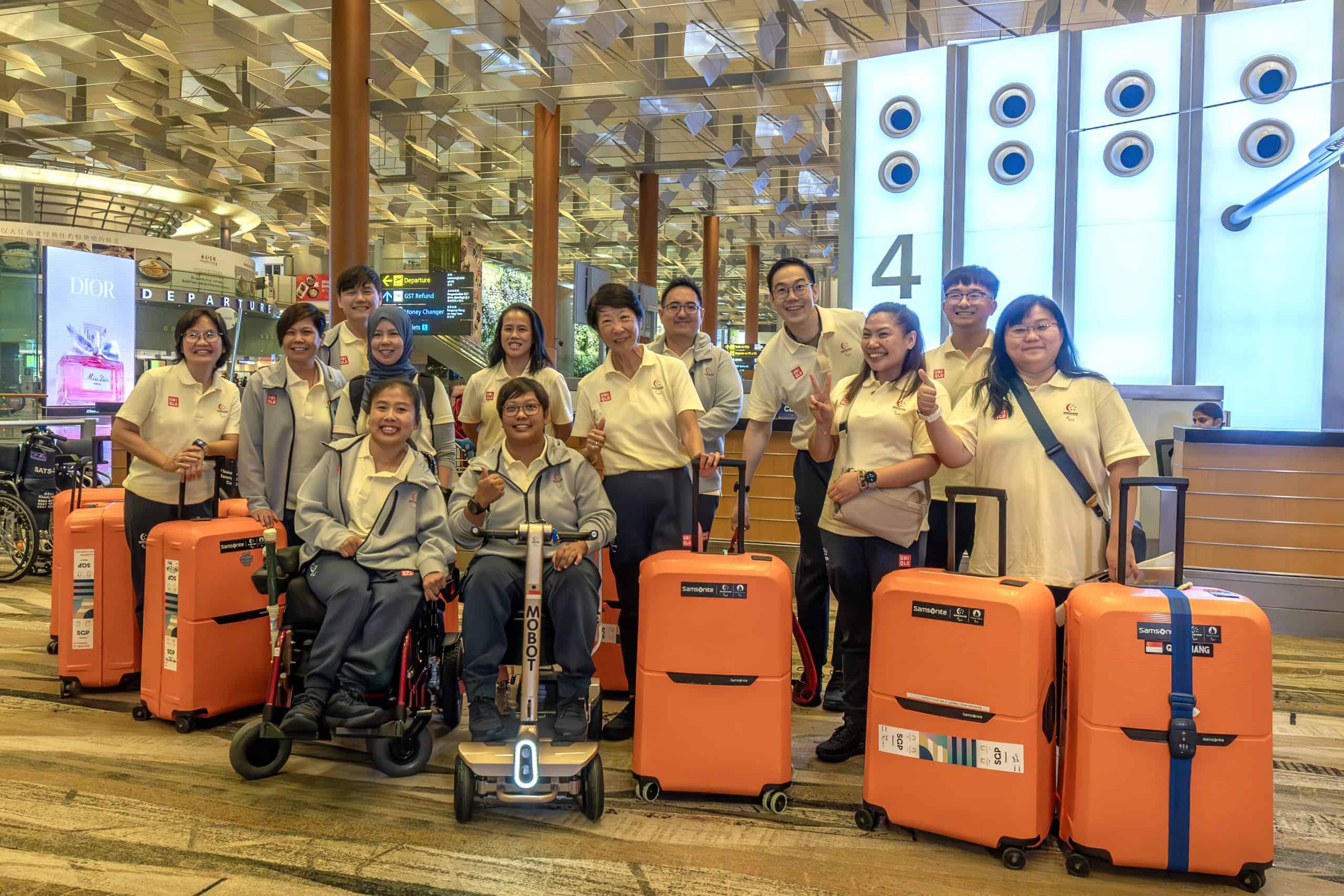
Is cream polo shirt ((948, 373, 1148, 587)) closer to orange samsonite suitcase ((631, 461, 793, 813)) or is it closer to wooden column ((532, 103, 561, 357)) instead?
orange samsonite suitcase ((631, 461, 793, 813))

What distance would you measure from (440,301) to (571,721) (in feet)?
35.1

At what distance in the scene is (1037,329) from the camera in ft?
9.14

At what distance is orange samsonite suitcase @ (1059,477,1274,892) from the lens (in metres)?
2.34

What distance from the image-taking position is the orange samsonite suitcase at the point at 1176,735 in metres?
2.34

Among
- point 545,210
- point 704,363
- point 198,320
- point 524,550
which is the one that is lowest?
point 524,550

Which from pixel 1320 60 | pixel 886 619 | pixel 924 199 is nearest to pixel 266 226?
pixel 924 199

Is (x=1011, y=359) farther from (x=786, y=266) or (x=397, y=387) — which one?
(x=397, y=387)

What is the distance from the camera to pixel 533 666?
8.88 feet

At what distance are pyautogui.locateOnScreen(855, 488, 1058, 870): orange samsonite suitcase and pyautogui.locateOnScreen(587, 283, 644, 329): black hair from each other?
1362 mm

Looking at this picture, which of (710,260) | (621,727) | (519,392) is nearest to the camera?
(519,392)

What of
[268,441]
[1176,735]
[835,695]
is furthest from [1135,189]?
[268,441]

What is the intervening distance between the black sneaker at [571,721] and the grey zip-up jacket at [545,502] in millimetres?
474

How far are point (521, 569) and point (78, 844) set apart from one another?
4.66 feet

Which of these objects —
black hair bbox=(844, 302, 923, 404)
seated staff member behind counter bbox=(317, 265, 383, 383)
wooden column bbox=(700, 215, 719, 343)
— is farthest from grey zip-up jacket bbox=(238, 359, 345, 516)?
wooden column bbox=(700, 215, 719, 343)
